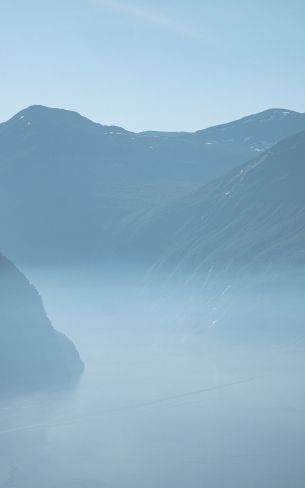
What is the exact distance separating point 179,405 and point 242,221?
69.1 meters

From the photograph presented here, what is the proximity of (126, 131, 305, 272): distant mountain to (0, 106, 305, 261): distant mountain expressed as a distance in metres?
10.9

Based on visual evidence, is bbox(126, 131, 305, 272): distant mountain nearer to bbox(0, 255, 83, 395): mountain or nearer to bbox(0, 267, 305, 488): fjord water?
bbox(0, 267, 305, 488): fjord water

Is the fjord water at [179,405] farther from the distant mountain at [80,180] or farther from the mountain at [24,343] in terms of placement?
the distant mountain at [80,180]

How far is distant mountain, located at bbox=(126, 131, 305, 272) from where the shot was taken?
11488 centimetres

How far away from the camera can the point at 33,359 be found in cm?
5759

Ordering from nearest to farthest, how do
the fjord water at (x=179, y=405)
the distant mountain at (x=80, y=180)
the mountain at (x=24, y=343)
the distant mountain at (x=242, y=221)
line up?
the fjord water at (x=179, y=405) → the mountain at (x=24, y=343) → the distant mountain at (x=242, y=221) → the distant mountain at (x=80, y=180)

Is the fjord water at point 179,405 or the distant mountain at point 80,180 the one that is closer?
the fjord water at point 179,405

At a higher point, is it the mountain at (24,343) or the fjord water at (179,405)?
the mountain at (24,343)

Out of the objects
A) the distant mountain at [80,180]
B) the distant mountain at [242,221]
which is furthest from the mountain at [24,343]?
the distant mountain at [80,180]

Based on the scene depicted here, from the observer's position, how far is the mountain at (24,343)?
56.4 metres

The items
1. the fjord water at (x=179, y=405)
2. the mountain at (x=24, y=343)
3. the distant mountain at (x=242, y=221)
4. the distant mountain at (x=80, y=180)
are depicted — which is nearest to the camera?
the fjord water at (x=179, y=405)

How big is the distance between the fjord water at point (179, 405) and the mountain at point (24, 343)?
117 centimetres

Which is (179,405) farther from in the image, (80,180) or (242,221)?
(80,180)

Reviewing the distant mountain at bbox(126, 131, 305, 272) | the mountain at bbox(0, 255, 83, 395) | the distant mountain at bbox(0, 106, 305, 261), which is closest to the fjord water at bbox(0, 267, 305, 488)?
the mountain at bbox(0, 255, 83, 395)
